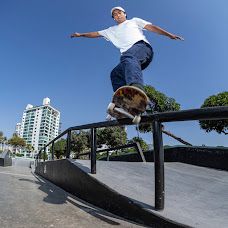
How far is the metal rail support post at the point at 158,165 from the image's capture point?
190cm

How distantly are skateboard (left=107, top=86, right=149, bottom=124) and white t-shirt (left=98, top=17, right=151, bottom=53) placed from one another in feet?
2.45

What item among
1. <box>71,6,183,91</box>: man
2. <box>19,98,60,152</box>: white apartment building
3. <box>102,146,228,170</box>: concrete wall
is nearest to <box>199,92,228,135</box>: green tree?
<box>102,146,228,170</box>: concrete wall

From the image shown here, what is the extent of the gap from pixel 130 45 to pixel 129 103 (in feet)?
2.82

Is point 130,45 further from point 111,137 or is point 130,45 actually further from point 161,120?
point 111,137

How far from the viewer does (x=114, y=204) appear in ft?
7.16

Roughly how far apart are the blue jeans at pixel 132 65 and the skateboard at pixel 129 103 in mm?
125

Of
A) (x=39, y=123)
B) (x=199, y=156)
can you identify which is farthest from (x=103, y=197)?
(x=39, y=123)

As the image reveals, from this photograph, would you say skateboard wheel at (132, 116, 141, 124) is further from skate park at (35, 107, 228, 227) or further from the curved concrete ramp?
the curved concrete ramp

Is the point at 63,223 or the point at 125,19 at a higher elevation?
the point at 125,19

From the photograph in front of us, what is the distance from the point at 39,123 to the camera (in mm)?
186750

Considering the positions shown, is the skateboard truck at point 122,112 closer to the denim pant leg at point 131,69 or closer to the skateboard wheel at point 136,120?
the skateboard wheel at point 136,120

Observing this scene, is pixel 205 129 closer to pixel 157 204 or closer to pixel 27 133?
pixel 157 204

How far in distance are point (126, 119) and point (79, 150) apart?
44.6 m

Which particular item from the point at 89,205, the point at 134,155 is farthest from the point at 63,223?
the point at 134,155
